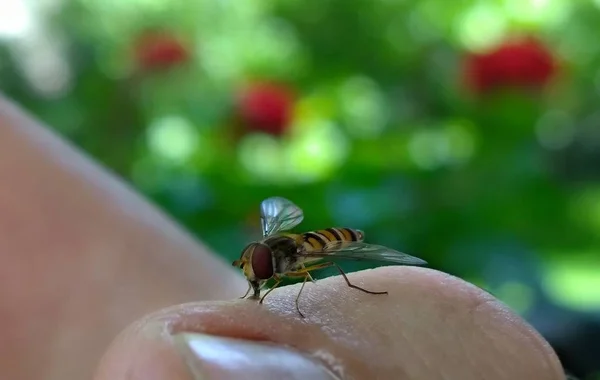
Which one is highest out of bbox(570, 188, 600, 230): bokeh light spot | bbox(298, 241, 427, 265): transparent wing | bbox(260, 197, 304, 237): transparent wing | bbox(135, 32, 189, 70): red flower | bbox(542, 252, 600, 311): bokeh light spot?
bbox(135, 32, 189, 70): red flower

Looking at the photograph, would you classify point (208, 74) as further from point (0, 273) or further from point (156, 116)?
point (0, 273)

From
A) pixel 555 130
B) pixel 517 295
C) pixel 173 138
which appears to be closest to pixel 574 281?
pixel 517 295

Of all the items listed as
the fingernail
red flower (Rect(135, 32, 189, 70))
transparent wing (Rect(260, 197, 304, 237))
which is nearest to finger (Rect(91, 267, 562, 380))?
the fingernail

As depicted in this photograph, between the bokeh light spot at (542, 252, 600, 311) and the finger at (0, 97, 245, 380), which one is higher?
the finger at (0, 97, 245, 380)

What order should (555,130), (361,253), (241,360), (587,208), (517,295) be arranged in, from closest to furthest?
(241,360) < (361,253) < (517,295) < (587,208) < (555,130)

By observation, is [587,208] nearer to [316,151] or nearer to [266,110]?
[316,151]

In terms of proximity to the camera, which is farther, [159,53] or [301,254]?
[159,53]

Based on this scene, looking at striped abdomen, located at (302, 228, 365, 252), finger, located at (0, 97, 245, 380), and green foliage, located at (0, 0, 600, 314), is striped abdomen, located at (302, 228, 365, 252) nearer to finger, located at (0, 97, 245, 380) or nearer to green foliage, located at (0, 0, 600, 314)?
finger, located at (0, 97, 245, 380)

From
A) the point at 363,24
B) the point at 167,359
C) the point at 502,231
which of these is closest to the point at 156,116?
the point at 363,24
